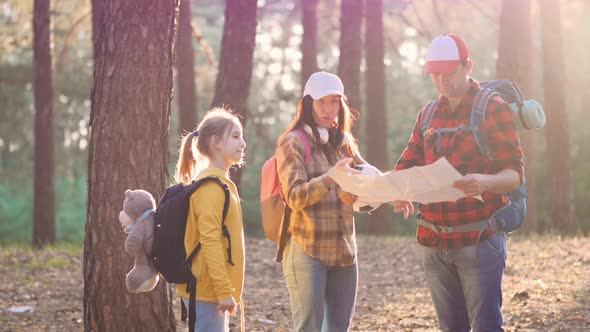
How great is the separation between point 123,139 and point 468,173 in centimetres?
290

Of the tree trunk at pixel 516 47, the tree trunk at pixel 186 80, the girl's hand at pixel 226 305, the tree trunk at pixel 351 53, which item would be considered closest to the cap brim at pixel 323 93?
the girl's hand at pixel 226 305

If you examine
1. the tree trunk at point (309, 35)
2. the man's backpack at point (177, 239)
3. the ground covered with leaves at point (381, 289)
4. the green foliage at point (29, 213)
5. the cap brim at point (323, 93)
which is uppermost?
the tree trunk at point (309, 35)

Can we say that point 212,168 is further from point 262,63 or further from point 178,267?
point 262,63

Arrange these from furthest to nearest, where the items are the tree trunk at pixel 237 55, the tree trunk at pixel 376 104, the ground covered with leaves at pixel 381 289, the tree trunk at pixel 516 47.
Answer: the tree trunk at pixel 376 104, the tree trunk at pixel 516 47, the tree trunk at pixel 237 55, the ground covered with leaves at pixel 381 289

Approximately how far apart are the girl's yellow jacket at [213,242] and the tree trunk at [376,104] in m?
15.6

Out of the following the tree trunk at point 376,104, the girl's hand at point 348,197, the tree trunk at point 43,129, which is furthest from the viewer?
the tree trunk at point 376,104

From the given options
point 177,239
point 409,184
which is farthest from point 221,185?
point 409,184

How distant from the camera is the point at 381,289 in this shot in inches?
452

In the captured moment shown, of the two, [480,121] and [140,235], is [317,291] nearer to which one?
[140,235]

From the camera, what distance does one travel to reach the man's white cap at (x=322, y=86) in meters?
5.43

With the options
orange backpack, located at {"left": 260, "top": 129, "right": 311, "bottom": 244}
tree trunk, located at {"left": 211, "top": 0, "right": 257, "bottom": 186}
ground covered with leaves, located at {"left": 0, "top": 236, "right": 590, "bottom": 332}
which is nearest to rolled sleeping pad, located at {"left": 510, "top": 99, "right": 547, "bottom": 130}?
orange backpack, located at {"left": 260, "top": 129, "right": 311, "bottom": 244}

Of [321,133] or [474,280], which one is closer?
[474,280]

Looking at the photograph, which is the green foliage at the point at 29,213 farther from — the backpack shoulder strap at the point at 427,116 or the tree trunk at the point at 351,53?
the backpack shoulder strap at the point at 427,116

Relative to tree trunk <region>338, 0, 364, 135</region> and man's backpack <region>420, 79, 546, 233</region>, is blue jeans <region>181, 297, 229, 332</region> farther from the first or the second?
tree trunk <region>338, 0, 364, 135</region>
